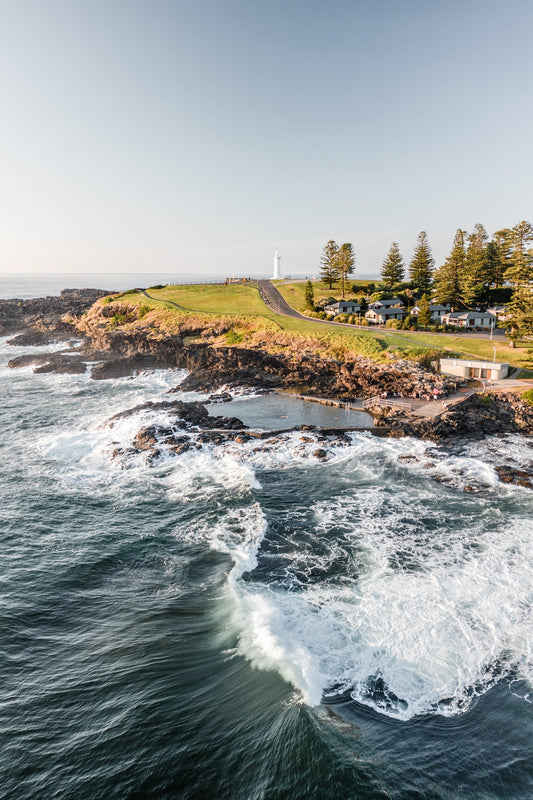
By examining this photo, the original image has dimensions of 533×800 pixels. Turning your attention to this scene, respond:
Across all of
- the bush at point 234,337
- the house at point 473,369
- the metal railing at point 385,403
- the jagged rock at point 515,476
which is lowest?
the jagged rock at point 515,476

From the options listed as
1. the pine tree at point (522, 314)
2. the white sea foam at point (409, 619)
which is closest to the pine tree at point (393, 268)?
the pine tree at point (522, 314)

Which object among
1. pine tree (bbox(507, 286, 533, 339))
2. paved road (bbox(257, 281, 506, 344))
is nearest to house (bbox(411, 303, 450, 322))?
paved road (bbox(257, 281, 506, 344))

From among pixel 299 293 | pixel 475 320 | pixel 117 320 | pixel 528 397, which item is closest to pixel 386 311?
pixel 475 320

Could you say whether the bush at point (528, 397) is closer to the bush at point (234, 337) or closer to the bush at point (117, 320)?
the bush at point (234, 337)

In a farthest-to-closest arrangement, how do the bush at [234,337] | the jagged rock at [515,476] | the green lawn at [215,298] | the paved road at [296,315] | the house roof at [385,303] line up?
the green lawn at [215,298] → the house roof at [385,303] → the bush at [234,337] → the paved road at [296,315] → the jagged rock at [515,476]

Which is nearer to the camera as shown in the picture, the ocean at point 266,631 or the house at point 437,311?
the ocean at point 266,631

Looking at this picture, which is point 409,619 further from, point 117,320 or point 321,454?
point 117,320

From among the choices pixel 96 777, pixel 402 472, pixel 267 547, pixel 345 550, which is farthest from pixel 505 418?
pixel 96 777
